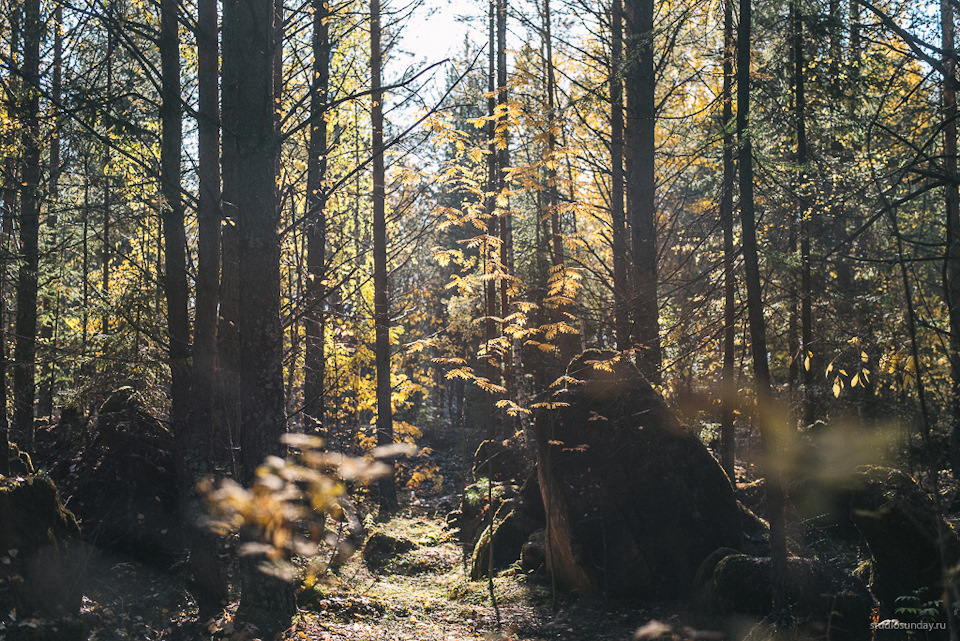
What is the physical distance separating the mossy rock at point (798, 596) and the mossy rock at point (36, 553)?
6100mm

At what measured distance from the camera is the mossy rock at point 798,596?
18.9 feet

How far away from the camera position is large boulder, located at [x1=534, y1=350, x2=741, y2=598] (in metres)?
7.77

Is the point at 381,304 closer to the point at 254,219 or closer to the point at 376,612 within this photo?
the point at 376,612

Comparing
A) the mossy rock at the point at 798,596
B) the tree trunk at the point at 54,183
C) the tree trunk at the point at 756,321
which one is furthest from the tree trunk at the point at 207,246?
the mossy rock at the point at 798,596

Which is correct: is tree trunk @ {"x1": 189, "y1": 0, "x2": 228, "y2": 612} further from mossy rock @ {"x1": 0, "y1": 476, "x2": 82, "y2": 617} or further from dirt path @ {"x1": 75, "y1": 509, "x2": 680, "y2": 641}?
mossy rock @ {"x1": 0, "y1": 476, "x2": 82, "y2": 617}

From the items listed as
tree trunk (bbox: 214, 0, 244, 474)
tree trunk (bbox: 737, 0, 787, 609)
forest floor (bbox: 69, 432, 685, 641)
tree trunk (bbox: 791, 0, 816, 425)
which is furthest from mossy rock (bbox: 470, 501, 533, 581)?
tree trunk (bbox: 791, 0, 816, 425)

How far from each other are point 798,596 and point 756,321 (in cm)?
266

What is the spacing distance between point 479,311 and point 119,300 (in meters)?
11.2

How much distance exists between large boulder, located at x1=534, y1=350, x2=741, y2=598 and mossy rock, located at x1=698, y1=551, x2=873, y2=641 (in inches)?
36.3

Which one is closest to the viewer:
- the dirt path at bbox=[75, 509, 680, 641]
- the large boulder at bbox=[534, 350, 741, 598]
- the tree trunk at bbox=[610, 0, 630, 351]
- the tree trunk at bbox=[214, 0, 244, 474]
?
the dirt path at bbox=[75, 509, 680, 641]

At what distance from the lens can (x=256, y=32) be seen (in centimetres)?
602

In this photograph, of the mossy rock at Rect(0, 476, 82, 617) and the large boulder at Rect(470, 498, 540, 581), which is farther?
the large boulder at Rect(470, 498, 540, 581)

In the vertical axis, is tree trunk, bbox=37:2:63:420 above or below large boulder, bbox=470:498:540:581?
above

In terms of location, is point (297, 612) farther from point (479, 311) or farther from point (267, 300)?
point (479, 311)
